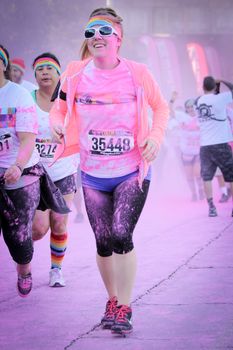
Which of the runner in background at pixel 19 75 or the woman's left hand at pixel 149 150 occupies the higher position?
the runner in background at pixel 19 75

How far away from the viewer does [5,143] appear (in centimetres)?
641

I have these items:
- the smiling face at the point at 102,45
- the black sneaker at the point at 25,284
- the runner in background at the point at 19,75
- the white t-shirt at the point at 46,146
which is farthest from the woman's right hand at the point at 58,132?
the runner in background at the point at 19,75

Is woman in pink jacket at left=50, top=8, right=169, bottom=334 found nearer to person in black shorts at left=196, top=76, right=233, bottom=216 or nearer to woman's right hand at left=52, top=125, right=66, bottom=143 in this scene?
woman's right hand at left=52, top=125, right=66, bottom=143

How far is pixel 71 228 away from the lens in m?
13.1

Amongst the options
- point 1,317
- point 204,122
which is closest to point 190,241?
point 204,122

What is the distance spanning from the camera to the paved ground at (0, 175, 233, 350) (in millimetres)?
5488

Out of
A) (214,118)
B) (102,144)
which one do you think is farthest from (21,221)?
(214,118)

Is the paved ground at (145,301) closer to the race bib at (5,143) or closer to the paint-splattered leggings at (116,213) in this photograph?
the paint-splattered leggings at (116,213)

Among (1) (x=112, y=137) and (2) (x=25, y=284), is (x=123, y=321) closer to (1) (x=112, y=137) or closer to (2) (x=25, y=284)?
(1) (x=112, y=137)

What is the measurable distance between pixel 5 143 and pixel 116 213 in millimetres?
1031

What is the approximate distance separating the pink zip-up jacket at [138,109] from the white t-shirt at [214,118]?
304 inches

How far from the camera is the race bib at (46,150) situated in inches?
309

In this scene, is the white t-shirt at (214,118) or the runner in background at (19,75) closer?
the runner in background at (19,75)

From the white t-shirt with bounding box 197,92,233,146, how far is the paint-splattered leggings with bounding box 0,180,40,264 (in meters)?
7.45
